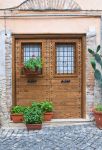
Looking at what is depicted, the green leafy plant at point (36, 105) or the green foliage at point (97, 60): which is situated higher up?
the green foliage at point (97, 60)

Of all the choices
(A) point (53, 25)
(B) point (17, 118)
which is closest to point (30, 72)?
(B) point (17, 118)

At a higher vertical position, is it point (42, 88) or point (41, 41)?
point (41, 41)

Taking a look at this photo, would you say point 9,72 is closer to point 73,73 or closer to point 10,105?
point 10,105

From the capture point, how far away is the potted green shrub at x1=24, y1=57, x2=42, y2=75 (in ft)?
34.0

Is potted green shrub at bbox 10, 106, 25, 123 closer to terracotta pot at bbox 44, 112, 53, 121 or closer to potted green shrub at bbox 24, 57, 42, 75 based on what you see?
terracotta pot at bbox 44, 112, 53, 121

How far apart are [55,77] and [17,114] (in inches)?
56.3

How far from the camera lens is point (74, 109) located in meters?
11.0

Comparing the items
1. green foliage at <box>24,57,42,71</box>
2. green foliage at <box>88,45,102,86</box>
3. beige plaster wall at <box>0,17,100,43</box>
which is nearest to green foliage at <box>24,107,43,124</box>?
green foliage at <box>24,57,42,71</box>

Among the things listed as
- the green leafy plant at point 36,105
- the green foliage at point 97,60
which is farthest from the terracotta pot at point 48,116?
the green foliage at point 97,60

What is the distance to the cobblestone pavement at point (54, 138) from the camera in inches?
331

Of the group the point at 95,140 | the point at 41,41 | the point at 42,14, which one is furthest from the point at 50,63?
the point at 95,140

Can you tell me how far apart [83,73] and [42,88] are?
1173 mm

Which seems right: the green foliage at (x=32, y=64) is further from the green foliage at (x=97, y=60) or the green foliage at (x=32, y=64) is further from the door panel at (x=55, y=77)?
the green foliage at (x=97, y=60)

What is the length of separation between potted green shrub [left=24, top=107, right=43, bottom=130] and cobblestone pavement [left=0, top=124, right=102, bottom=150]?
0.16 m
